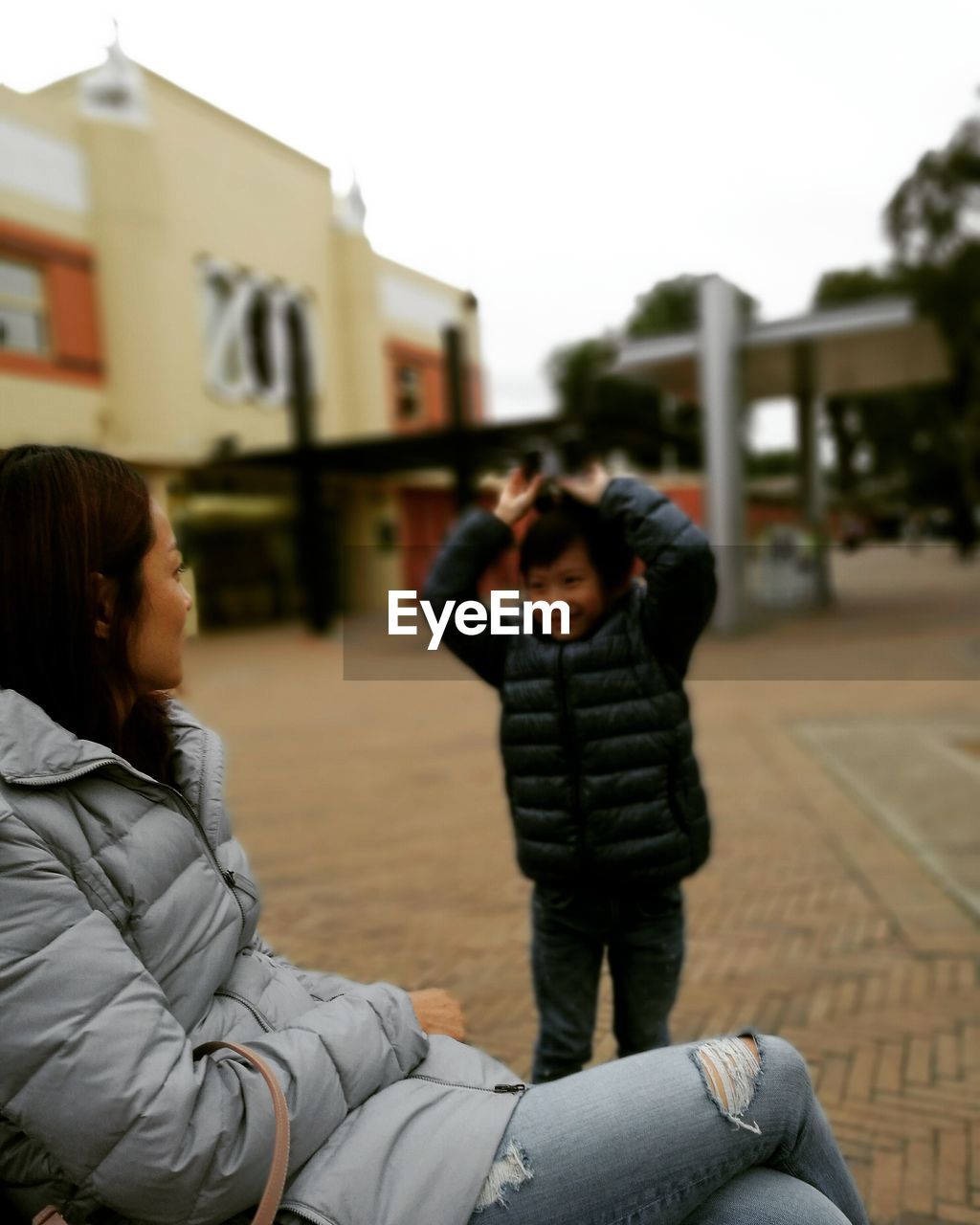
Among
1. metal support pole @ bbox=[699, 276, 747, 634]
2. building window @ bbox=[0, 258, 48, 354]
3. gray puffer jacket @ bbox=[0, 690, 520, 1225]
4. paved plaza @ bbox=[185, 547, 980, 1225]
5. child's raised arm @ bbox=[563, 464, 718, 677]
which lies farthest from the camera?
building window @ bbox=[0, 258, 48, 354]

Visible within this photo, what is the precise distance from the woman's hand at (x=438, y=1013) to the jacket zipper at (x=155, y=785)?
0.30m

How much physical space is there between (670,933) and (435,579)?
0.95 meters

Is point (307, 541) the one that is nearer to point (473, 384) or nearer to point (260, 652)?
point (260, 652)

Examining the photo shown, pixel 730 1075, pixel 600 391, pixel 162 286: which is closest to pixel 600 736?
pixel 730 1075

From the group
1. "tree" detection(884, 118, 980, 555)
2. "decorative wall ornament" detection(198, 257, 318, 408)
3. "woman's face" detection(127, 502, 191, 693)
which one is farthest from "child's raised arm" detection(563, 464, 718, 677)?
"decorative wall ornament" detection(198, 257, 318, 408)

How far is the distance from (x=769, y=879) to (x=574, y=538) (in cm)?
295

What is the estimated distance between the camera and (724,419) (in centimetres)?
1437

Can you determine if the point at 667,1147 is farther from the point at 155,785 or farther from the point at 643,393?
the point at 643,393

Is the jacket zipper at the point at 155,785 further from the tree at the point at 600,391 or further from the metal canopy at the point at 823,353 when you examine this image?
the tree at the point at 600,391

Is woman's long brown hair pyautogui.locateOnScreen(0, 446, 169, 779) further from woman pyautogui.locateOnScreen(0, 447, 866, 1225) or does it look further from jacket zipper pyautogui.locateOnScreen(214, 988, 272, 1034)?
jacket zipper pyautogui.locateOnScreen(214, 988, 272, 1034)

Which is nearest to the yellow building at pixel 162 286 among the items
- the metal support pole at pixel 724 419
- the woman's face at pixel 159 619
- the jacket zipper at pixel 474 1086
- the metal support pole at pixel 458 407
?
the metal support pole at pixel 458 407

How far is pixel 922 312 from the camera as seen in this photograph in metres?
13.6

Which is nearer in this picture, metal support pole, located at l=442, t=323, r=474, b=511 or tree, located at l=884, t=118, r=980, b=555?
tree, located at l=884, t=118, r=980, b=555

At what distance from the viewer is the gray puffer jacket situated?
109cm
